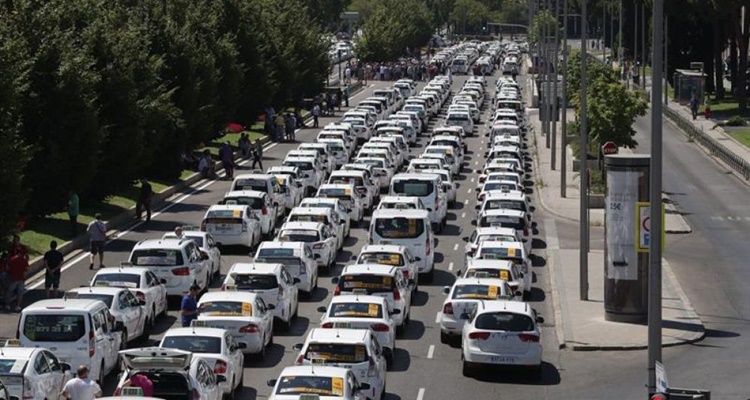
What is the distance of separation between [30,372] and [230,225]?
2138 cm

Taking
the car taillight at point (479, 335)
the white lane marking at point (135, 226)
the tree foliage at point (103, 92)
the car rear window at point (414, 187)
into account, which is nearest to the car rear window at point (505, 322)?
the car taillight at point (479, 335)

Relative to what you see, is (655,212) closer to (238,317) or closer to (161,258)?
(238,317)

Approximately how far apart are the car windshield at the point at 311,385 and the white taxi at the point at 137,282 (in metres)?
10.3

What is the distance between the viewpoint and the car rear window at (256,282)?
123ft

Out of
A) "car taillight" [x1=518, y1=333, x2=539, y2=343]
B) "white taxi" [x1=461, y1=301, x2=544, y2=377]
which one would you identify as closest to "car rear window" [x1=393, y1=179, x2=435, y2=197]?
"white taxi" [x1=461, y1=301, x2=544, y2=377]

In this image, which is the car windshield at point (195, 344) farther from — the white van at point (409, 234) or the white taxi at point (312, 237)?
the white van at point (409, 234)

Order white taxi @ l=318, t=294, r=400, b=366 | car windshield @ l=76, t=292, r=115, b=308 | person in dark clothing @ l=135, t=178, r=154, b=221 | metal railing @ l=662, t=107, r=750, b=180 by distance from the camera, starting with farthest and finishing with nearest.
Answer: metal railing @ l=662, t=107, r=750, b=180, person in dark clothing @ l=135, t=178, r=154, b=221, car windshield @ l=76, t=292, r=115, b=308, white taxi @ l=318, t=294, r=400, b=366

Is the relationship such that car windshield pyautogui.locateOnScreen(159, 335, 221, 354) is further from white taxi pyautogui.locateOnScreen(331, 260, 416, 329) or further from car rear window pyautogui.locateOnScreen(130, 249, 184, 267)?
car rear window pyautogui.locateOnScreen(130, 249, 184, 267)

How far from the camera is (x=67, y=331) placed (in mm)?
30516

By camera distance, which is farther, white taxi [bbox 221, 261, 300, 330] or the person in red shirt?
the person in red shirt

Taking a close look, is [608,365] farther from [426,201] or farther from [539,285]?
[426,201]

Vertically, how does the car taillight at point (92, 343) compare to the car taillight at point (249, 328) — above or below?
above

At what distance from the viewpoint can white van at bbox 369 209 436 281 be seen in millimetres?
45281

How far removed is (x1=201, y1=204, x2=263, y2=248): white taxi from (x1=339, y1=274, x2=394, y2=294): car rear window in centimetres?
1093
